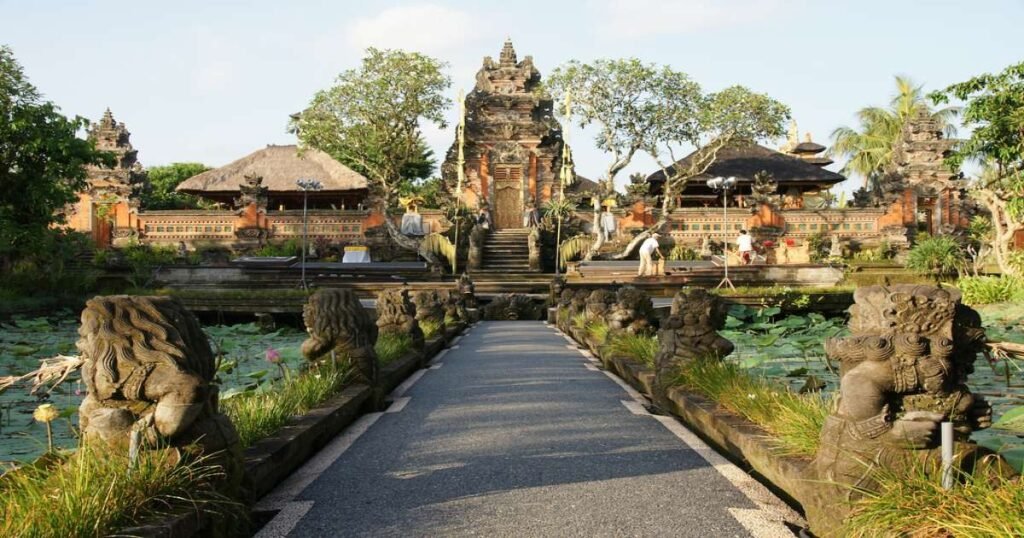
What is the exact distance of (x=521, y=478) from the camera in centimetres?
453

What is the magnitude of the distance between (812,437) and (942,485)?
991mm

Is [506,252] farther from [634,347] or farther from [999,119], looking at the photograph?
[634,347]

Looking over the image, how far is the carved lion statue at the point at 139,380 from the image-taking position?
3400 mm

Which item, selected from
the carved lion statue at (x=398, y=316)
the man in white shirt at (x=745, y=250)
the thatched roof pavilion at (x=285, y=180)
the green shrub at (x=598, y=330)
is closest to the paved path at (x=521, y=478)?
the carved lion statue at (x=398, y=316)

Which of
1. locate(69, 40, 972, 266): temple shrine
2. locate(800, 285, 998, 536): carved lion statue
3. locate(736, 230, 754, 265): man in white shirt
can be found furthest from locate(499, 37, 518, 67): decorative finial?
locate(800, 285, 998, 536): carved lion statue

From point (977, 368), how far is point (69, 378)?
903cm

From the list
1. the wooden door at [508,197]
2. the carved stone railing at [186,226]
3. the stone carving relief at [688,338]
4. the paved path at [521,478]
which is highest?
the wooden door at [508,197]

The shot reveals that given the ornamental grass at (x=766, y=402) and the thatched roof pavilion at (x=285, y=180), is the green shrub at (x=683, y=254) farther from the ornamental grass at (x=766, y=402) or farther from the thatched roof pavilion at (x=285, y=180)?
the ornamental grass at (x=766, y=402)

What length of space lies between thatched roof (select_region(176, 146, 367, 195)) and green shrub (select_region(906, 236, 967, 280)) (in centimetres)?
2440

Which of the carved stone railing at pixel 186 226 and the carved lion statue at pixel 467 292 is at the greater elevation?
the carved stone railing at pixel 186 226

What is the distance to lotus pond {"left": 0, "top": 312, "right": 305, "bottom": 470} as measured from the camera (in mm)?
5566

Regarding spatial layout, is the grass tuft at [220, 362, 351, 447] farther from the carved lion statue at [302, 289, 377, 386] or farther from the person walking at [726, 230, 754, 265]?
the person walking at [726, 230, 754, 265]

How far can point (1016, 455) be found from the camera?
11.5ft

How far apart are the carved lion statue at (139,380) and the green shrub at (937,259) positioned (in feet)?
77.2
